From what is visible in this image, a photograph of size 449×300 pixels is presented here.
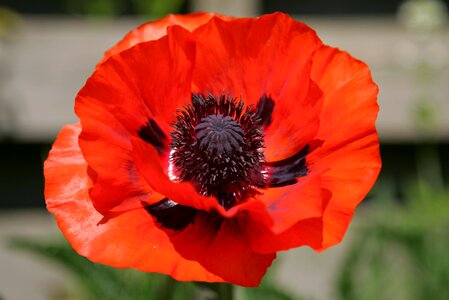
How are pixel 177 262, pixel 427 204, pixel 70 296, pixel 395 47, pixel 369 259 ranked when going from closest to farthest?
pixel 177 262
pixel 369 259
pixel 427 204
pixel 70 296
pixel 395 47

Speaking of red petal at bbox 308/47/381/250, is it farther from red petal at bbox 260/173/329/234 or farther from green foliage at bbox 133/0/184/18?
green foliage at bbox 133/0/184/18

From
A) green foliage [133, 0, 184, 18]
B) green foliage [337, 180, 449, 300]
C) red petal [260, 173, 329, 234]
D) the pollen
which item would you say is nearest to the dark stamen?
the pollen

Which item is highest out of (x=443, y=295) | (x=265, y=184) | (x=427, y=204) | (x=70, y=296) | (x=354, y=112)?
(x=354, y=112)

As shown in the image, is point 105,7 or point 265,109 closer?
point 265,109

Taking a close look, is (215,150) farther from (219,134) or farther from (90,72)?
(90,72)

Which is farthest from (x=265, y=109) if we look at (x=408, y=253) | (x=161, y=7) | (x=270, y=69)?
(x=408, y=253)

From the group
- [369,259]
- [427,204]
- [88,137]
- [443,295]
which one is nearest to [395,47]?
[427,204]

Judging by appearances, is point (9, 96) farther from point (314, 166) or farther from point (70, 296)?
point (314, 166)
